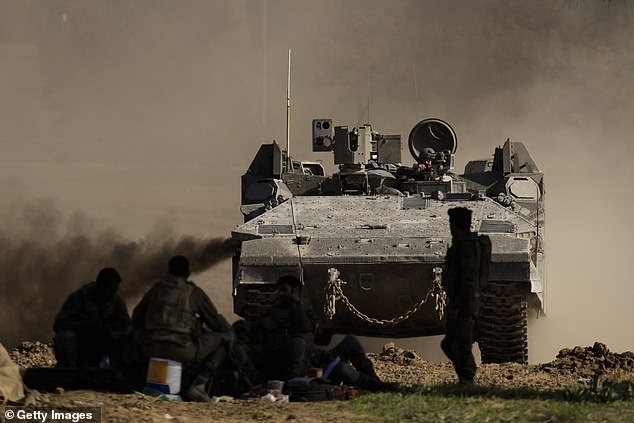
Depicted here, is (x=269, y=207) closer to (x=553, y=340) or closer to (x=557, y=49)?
(x=553, y=340)

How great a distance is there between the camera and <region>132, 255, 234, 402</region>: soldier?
1066cm

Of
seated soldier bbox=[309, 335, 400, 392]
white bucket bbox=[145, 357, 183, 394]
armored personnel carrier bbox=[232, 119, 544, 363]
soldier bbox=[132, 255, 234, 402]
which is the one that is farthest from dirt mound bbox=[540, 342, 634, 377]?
white bucket bbox=[145, 357, 183, 394]

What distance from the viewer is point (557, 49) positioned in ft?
140

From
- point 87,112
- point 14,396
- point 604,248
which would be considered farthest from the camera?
point 87,112

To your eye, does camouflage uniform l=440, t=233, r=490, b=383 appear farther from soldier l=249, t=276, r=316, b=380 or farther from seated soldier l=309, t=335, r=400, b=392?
soldier l=249, t=276, r=316, b=380

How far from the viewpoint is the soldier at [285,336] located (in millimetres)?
11688

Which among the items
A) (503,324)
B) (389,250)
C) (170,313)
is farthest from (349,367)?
(503,324)

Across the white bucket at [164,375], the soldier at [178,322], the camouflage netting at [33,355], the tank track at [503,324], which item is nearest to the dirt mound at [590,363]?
the tank track at [503,324]

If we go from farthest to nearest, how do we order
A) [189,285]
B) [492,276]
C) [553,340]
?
[553,340] < [492,276] < [189,285]

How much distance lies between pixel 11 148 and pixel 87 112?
3.94 meters

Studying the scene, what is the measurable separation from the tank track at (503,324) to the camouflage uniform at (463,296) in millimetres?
3581

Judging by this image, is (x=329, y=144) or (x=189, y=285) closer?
(x=189, y=285)

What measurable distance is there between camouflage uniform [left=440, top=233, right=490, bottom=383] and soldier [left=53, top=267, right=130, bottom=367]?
2481 mm

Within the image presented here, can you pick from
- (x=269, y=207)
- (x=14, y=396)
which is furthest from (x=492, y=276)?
(x=14, y=396)
